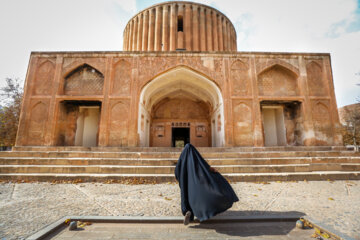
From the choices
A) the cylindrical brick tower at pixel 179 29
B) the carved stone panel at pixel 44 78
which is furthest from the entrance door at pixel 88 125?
the cylindrical brick tower at pixel 179 29

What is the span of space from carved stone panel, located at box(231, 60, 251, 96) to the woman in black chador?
8.25 meters

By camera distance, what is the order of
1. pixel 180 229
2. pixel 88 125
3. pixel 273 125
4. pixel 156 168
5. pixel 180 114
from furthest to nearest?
pixel 180 114 < pixel 273 125 < pixel 88 125 < pixel 156 168 < pixel 180 229

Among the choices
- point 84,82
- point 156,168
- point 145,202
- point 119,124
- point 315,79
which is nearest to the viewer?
point 145,202

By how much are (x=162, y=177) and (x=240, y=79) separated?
751 cm

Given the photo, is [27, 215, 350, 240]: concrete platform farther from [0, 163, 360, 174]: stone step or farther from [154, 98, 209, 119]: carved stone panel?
[154, 98, 209, 119]: carved stone panel

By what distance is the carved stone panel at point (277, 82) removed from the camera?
1031 cm

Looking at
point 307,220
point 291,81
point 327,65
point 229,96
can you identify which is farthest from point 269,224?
point 327,65

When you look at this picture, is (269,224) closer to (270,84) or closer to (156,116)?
(270,84)

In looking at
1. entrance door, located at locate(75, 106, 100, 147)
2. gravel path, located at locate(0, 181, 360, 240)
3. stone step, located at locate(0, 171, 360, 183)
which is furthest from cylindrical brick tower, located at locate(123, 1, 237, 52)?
gravel path, located at locate(0, 181, 360, 240)

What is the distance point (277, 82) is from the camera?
1048cm

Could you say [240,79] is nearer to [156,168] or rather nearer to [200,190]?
[156,168]

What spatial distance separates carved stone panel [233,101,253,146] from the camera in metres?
9.48

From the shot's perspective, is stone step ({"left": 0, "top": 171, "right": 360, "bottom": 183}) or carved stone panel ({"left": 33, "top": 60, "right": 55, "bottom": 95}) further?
carved stone panel ({"left": 33, "top": 60, "right": 55, "bottom": 95})

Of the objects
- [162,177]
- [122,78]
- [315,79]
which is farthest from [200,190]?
[315,79]
